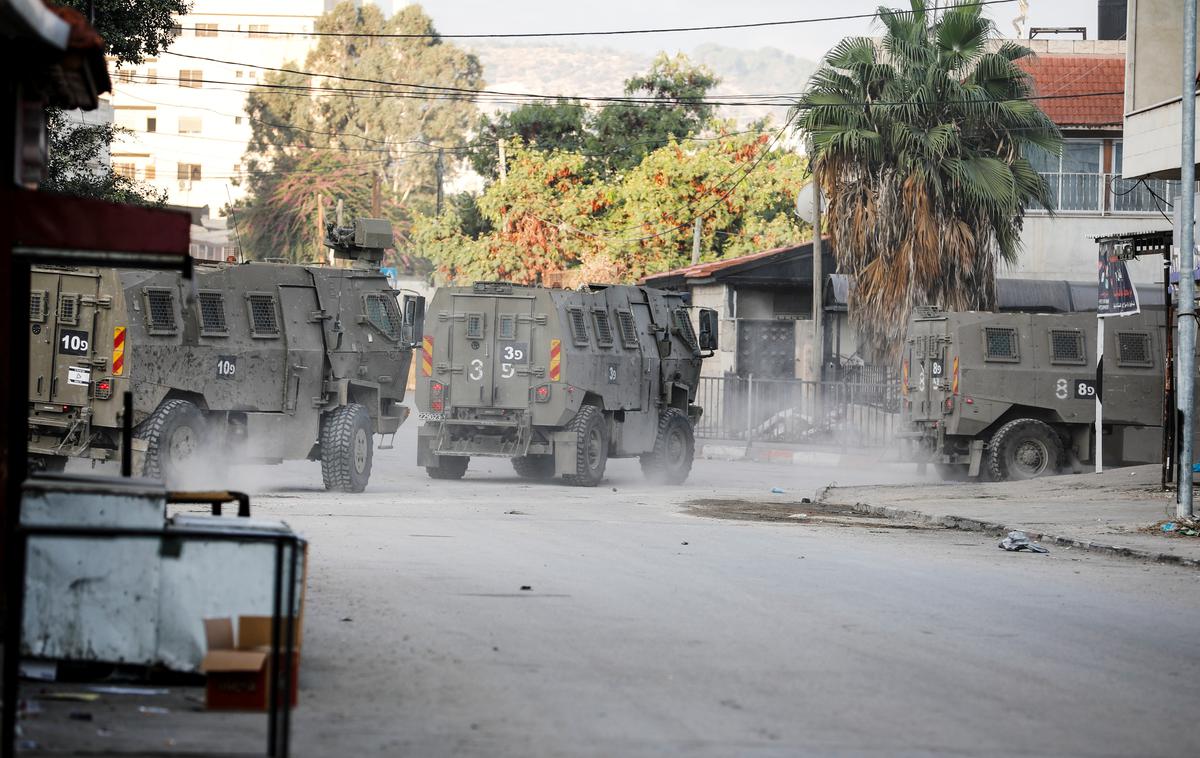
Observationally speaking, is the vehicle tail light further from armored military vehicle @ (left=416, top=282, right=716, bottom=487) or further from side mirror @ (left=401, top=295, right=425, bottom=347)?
armored military vehicle @ (left=416, top=282, right=716, bottom=487)

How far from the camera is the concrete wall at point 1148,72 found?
23.5m

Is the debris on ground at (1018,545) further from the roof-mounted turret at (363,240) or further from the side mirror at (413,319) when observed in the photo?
the roof-mounted turret at (363,240)

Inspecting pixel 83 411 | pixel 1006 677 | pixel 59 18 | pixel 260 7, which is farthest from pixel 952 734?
pixel 260 7

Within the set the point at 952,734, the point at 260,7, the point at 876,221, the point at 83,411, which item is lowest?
the point at 952,734

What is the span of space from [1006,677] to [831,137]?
2701 cm

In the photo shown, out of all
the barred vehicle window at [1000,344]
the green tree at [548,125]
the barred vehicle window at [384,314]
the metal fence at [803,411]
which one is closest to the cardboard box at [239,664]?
the barred vehicle window at [384,314]

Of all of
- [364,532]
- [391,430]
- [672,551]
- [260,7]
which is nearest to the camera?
[672,551]

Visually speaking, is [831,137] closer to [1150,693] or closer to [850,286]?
[850,286]

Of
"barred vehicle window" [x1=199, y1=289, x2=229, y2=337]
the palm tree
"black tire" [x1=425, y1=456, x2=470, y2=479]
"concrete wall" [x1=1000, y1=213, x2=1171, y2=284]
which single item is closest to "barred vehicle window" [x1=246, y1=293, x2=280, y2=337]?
"barred vehicle window" [x1=199, y1=289, x2=229, y2=337]

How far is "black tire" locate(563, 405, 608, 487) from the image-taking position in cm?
2438

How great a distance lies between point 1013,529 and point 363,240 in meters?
10.5

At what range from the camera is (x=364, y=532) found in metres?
16.2

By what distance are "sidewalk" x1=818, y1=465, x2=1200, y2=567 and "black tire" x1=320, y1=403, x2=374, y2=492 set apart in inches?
236

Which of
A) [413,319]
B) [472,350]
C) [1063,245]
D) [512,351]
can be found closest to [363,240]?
[413,319]
